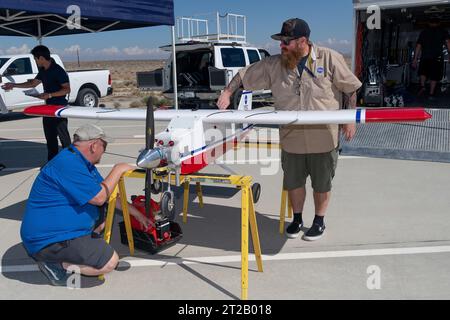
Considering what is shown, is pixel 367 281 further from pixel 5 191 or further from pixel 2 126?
pixel 2 126

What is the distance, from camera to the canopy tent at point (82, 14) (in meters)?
5.29


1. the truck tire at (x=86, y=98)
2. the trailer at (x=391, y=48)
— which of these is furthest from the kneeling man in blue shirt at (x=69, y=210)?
the truck tire at (x=86, y=98)

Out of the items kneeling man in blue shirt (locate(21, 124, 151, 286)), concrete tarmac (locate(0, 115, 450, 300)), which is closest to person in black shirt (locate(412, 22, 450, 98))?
concrete tarmac (locate(0, 115, 450, 300))

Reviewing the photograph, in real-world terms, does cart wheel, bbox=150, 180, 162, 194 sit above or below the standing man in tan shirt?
below

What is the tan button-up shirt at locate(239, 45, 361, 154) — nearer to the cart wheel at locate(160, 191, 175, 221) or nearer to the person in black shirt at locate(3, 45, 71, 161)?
the cart wheel at locate(160, 191, 175, 221)

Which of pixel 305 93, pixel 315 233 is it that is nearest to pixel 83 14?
pixel 305 93

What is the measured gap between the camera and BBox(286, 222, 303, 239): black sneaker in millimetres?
4426

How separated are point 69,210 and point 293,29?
2.35 m

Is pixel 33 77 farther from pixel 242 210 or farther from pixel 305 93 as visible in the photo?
pixel 242 210

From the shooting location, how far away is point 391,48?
1603 centimetres

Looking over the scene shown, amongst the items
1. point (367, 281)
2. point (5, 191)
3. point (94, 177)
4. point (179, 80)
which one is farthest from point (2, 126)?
point (367, 281)

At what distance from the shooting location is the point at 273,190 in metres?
6.05

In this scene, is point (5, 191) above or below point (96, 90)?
below

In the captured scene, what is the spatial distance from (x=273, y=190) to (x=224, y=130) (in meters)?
1.37
